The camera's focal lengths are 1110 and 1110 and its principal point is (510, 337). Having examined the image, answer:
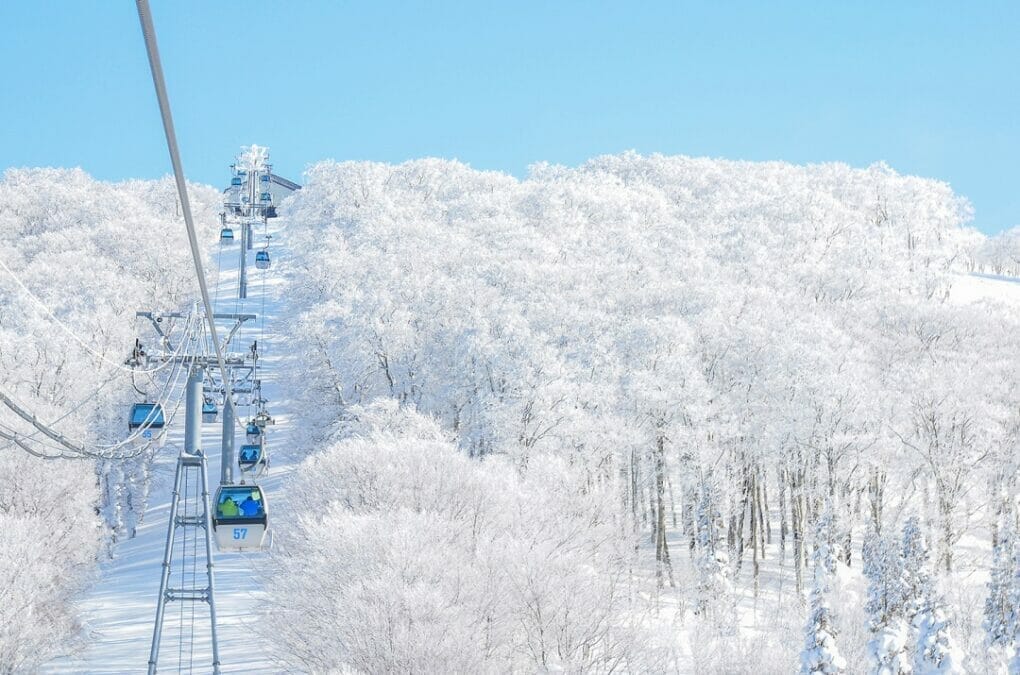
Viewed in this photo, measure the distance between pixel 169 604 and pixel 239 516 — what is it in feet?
129

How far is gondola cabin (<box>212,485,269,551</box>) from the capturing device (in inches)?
687

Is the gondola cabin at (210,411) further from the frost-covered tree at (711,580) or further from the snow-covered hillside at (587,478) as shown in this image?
the frost-covered tree at (711,580)

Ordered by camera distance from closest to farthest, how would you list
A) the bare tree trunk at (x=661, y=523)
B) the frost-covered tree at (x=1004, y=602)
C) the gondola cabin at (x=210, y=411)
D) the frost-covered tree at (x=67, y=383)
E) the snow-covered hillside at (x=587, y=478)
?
the gondola cabin at (x=210, y=411) → the snow-covered hillside at (x=587, y=478) → the frost-covered tree at (x=1004, y=602) → the frost-covered tree at (x=67, y=383) → the bare tree trunk at (x=661, y=523)

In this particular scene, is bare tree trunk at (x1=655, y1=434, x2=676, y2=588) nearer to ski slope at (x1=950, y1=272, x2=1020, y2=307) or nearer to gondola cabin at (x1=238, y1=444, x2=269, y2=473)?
gondola cabin at (x1=238, y1=444, x2=269, y2=473)

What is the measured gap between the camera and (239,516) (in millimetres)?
17484

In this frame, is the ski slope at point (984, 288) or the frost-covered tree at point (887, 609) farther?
the ski slope at point (984, 288)

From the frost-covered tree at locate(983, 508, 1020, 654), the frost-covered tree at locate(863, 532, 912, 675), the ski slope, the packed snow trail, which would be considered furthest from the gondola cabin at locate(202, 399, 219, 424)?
the ski slope

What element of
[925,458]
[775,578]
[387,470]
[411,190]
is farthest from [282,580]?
[411,190]

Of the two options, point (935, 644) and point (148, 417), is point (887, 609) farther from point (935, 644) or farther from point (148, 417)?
point (148, 417)

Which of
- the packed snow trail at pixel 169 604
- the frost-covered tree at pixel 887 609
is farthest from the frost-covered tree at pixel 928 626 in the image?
the packed snow trail at pixel 169 604

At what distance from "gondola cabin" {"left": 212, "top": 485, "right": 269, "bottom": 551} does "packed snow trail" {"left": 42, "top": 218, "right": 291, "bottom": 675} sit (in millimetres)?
12968

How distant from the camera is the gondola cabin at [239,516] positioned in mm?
17453

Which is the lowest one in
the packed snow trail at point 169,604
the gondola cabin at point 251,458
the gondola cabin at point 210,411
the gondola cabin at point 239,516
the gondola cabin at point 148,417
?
the packed snow trail at point 169,604

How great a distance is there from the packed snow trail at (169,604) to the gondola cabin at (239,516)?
511 inches
